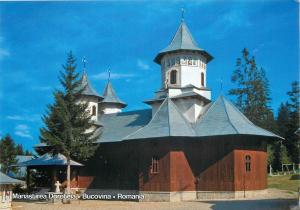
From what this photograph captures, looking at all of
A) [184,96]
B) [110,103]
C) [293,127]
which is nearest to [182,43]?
[184,96]

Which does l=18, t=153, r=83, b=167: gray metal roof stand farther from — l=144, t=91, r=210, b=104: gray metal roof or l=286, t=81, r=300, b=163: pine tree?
l=286, t=81, r=300, b=163: pine tree

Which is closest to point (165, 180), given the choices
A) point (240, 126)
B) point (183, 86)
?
point (240, 126)

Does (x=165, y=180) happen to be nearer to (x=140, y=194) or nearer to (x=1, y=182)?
(x=140, y=194)

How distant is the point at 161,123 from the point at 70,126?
6.60 metres

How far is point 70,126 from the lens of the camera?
2861 cm

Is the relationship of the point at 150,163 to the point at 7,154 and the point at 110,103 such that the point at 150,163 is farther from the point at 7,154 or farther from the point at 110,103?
the point at 7,154

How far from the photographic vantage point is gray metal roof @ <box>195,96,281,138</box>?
29.4 m

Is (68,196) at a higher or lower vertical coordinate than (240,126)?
lower

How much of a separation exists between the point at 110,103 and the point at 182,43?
1317 cm

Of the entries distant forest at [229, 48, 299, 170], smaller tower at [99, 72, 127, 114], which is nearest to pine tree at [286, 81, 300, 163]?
distant forest at [229, 48, 299, 170]

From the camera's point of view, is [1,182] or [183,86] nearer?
[1,182]

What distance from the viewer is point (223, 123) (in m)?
30.4

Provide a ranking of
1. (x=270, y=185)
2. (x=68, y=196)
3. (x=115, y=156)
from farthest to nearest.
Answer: (x=270, y=185)
(x=115, y=156)
(x=68, y=196)

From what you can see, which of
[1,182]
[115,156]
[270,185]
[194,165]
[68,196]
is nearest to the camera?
[1,182]
